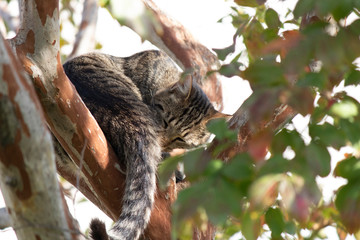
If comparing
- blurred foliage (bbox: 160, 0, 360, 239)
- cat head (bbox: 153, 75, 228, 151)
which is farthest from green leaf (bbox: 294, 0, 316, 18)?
cat head (bbox: 153, 75, 228, 151)

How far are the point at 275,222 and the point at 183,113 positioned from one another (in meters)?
2.41

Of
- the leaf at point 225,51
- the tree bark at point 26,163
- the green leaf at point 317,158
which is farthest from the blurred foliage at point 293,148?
the leaf at point 225,51

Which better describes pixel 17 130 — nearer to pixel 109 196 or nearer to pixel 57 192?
pixel 57 192

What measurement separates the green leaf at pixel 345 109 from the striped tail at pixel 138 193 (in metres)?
1.41

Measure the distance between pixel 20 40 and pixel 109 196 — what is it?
0.99 meters

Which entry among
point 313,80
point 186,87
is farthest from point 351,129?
point 186,87

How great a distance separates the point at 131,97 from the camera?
3424mm

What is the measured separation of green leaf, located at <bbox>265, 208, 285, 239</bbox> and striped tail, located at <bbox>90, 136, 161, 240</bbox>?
0.98 metres

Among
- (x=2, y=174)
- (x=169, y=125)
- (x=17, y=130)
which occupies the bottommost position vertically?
(x=169, y=125)

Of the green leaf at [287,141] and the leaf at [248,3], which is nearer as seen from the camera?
the green leaf at [287,141]

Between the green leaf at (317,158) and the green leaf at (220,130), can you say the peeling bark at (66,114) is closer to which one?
the green leaf at (220,130)

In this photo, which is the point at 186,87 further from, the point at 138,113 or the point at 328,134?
the point at 328,134

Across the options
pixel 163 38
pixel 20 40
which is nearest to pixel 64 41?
pixel 163 38

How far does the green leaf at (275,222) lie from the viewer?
1647 millimetres
